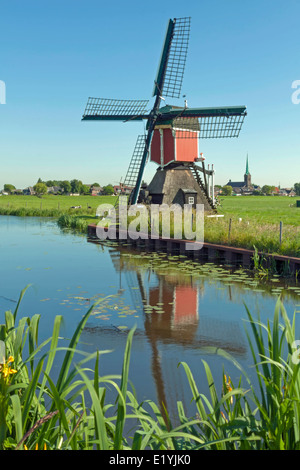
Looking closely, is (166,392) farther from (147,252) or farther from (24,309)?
(147,252)

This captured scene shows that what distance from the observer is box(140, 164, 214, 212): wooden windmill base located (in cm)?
2200

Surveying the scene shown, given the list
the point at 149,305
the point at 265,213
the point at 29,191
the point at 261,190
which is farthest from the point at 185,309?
the point at 261,190

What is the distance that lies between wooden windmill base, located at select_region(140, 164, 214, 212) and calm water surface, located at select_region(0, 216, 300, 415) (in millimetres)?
7752

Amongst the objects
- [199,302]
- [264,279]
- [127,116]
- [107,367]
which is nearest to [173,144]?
[127,116]

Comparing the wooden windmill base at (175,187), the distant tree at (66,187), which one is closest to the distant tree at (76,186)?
the distant tree at (66,187)

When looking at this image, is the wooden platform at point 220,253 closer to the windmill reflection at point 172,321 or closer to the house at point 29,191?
the windmill reflection at point 172,321

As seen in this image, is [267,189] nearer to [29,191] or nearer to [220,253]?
[29,191]

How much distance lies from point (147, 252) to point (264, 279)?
230 inches

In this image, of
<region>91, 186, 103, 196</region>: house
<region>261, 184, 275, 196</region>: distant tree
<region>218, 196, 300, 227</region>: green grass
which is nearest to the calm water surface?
<region>218, 196, 300, 227</region>: green grass

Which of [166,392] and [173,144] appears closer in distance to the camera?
[166,392]

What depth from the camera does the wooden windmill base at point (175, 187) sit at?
72.2 feet

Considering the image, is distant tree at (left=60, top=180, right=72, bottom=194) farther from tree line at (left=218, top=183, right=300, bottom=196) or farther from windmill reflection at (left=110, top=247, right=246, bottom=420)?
windmill reflection at (left=110, top=247, right=246, bottom=420)

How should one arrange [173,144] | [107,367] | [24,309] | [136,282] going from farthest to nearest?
[173,144], [136,282], [24,309], [107,367]
